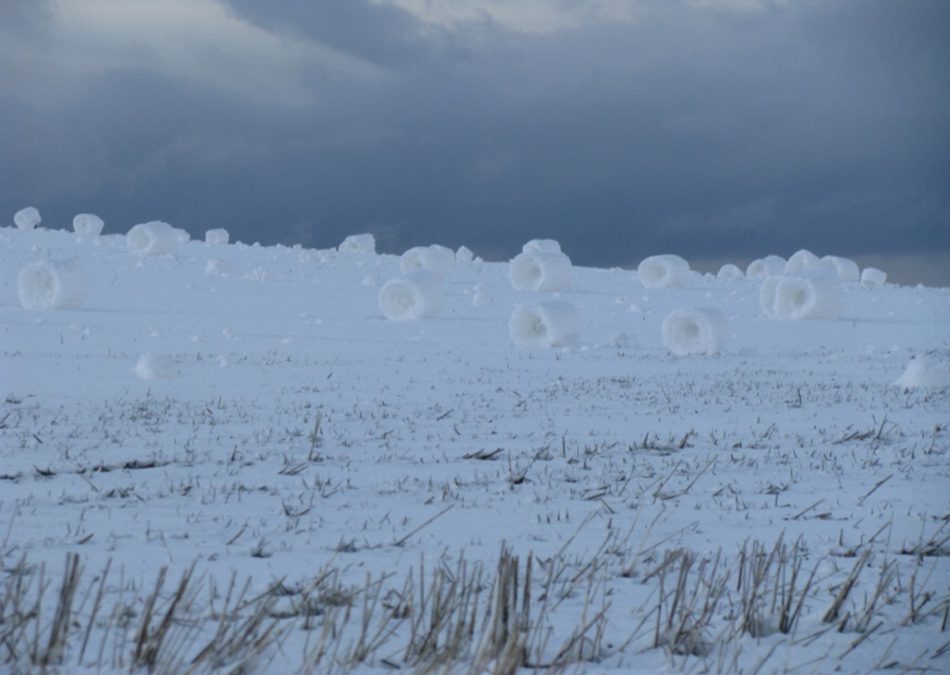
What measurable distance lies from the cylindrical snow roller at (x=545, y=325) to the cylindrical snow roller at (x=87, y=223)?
113 feet

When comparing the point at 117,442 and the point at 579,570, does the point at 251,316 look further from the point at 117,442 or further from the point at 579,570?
the point at 579,570

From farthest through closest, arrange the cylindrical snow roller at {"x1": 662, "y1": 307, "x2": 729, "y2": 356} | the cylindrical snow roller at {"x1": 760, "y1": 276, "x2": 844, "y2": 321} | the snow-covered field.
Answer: the cylindrical snow roller at {"x1": 760, "y1": 276, "x2": 844, "y2": 321} → the cylindrical snow roller at {"x1": 662, "y1": 307, "x2": 729, "y2": 356} → the snow-covered field

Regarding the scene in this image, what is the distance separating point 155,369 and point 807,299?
58.8 feet

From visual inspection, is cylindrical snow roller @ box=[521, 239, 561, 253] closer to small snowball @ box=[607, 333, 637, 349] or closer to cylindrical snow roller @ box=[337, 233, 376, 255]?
cylindrical snow roller @ box=[337, 233, 376, 255]

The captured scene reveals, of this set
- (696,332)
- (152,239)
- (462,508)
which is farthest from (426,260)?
(462,508)

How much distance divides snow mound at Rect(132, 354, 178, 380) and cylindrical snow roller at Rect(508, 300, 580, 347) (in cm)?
745

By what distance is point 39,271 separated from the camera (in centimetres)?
2034

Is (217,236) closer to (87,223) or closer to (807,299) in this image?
(87,223)

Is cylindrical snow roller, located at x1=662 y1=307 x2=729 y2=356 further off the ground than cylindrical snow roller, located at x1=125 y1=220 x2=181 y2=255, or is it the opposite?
cylindrical snow roller, located at x1=125 y1=220 x2=181 y2=255

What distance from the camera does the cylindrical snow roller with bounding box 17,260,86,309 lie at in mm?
20125

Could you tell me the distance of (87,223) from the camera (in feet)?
152

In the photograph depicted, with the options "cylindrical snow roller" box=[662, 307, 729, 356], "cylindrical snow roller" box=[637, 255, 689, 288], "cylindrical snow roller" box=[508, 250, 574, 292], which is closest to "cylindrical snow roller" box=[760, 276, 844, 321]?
"cylindrical snow roller" box=[508, 250, 574, 292]

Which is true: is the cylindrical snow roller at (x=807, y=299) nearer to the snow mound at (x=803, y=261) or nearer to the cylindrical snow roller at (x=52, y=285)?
the snow mound at (x=803, y=261)

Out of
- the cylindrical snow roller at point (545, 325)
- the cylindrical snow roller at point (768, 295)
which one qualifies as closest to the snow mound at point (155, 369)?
the cylindrical snow roller at point (545, 325)
